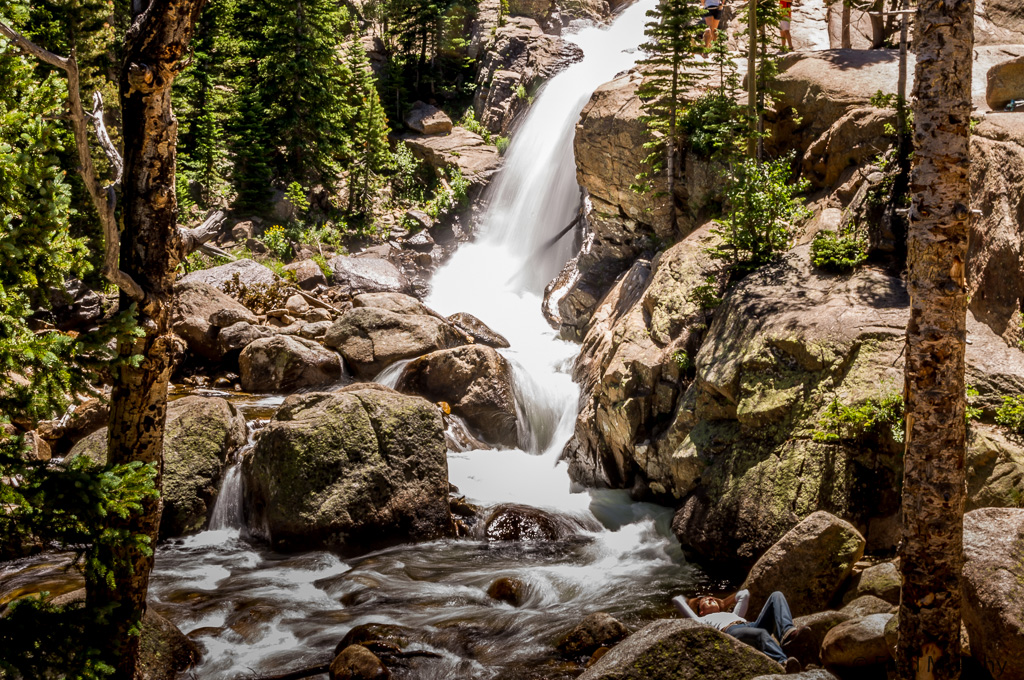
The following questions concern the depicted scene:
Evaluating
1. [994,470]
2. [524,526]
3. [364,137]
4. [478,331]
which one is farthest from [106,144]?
[364,137]

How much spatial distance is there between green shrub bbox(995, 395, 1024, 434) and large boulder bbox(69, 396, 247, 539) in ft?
36.7

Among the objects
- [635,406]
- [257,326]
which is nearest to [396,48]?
[257,326]

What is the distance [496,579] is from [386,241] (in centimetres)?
2053

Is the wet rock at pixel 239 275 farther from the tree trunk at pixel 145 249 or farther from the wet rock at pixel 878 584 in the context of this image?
the wet rock at pixel 878 584

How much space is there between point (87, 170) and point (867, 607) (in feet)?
24.9

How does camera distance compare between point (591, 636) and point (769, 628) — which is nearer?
point (769, 628)

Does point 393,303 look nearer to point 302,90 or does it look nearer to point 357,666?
point 357,666

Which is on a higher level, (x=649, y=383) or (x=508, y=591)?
(x=649, y=383)

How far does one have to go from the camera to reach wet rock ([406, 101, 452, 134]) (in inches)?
1288

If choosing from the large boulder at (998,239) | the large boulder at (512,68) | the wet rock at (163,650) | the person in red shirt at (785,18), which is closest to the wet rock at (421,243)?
the large boulder at (512,68)

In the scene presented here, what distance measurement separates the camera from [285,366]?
16766mm

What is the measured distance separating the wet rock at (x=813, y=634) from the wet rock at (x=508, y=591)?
3742 mm

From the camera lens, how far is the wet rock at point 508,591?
971 centimetres

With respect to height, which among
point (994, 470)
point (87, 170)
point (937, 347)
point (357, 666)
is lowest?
point (357, 666)
